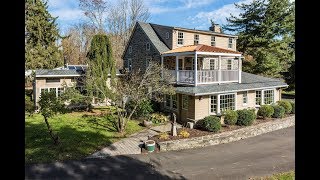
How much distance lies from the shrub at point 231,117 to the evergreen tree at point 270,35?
15.4m

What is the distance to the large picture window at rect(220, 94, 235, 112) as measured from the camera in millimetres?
19578

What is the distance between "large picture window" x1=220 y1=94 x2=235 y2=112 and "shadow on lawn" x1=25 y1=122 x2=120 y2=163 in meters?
8.57

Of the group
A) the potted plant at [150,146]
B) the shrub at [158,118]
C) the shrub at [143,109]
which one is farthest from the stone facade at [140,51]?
the potted plant at [150,146]

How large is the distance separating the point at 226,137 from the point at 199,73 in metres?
5.97

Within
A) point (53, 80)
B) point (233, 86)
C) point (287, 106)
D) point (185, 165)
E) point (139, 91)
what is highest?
point (53, 80)

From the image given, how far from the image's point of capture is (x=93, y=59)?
24516 millimetres

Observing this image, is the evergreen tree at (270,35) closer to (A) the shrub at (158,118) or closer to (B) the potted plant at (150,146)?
(A) the shrub at (158,118)

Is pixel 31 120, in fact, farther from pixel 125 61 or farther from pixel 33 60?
pixel 125 61

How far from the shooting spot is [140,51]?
2792cm

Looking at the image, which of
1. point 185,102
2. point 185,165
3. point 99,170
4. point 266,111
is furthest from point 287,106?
point 99,170

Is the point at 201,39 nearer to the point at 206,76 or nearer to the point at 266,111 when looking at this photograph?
the point at 206,76

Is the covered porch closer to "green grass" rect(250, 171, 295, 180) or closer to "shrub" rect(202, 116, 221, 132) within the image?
"shrub" rect(202, 116, 221, 132)

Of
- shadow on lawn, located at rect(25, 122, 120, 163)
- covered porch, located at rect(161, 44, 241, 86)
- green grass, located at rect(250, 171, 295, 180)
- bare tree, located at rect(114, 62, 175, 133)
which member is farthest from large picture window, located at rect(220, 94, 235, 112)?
green grass, located at rect(250, 171, 295, 180)

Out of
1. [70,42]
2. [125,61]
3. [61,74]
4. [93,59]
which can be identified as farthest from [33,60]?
[70,42]
